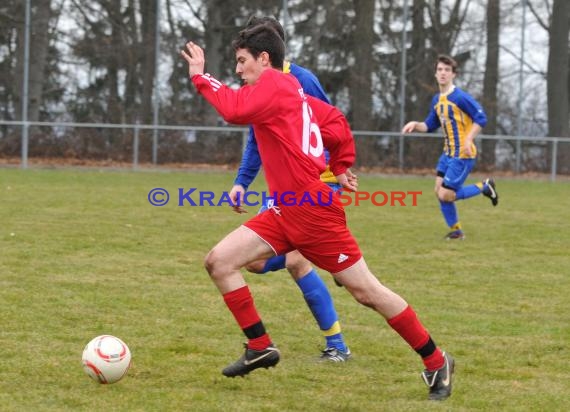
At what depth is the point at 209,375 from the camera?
465cm

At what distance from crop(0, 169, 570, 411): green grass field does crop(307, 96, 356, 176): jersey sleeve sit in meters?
1.03

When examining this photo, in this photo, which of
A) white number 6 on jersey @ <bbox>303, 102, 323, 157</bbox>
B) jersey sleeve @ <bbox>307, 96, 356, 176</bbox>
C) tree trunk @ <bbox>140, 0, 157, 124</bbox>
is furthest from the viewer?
tree trunk @ <bbox>140, 0, 157, 124</bbox>

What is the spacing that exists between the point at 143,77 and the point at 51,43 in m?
2.25

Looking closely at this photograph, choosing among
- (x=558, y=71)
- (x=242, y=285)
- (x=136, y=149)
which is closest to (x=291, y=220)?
(x=242, y=285)

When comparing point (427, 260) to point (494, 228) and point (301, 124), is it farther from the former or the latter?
point (301, 124)

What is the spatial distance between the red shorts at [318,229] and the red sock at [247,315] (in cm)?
28

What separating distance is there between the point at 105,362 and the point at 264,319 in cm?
181

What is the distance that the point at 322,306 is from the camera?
5.12 metres

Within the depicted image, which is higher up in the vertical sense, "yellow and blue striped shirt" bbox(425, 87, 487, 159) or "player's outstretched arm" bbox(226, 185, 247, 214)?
"yellow and blue striped shirt" bbox(425, 87, 487, 159)

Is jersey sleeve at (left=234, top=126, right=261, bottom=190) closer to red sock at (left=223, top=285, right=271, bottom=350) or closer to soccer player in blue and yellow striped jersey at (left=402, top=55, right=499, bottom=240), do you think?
red sock at (left=223, top=285, right=271, bottom=350)

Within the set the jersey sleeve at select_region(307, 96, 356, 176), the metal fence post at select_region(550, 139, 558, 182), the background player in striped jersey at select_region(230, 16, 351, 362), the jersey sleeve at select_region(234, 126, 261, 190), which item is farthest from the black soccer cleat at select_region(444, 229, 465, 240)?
the metal fence post at select_region(550, 139, 558, 182)

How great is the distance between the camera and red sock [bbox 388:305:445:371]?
4262mm

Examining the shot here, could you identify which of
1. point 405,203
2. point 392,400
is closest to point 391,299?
point 392,400

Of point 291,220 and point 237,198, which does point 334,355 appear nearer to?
point 237,198
